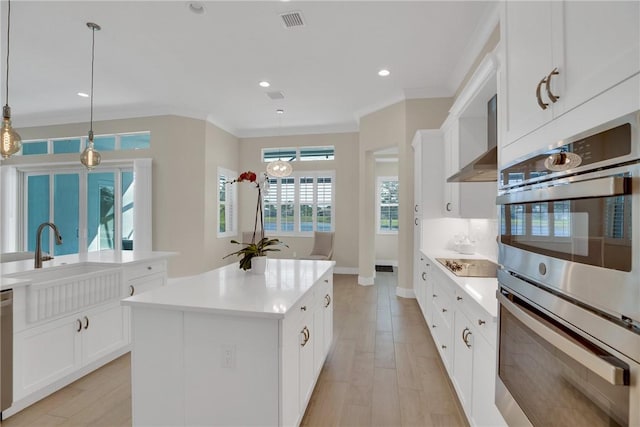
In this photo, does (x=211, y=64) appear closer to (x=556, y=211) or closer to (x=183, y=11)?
(x=183, y=11)

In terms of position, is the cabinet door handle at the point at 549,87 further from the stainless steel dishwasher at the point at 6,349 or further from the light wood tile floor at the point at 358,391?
the stainless steel dishwasher at the point at 6,349

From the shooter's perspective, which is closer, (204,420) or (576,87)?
(576,87)

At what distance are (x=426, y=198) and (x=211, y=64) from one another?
347 cm

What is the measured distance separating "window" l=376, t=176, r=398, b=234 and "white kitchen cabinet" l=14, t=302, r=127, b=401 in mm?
6033

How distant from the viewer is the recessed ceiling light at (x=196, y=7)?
2768 mm

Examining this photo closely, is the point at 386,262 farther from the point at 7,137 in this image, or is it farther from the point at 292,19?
the point at 7,137

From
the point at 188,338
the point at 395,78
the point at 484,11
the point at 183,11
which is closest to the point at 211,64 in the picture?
the point at 183,11

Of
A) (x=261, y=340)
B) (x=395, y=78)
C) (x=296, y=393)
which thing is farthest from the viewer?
(x=395, y=78)

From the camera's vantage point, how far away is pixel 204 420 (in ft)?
5.04

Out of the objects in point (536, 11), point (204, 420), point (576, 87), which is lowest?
point (204, 420)

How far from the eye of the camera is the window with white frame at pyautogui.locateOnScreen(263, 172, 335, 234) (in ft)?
22.5

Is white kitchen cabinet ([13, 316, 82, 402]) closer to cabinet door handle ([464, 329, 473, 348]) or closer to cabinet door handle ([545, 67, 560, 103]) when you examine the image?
cabinet door handle ([464, 329, 473, 348])

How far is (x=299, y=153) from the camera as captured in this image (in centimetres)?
704

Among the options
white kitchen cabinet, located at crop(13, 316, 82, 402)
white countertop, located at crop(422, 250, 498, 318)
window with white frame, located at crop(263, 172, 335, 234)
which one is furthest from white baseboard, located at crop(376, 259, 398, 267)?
white kitchen cabinet, located at crop(13, 316, 82, 402)
